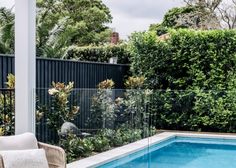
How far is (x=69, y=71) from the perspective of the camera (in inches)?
344

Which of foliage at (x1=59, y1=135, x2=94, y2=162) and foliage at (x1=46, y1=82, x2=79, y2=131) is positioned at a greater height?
foliage at (x1=46, y1=82, x2=79, y2=131)

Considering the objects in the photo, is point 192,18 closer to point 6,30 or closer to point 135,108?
point 6,30

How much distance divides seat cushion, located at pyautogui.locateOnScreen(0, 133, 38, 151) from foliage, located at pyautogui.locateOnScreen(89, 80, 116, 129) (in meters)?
2.20

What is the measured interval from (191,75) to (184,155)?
3343mm

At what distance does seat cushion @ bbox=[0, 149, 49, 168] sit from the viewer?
381cm

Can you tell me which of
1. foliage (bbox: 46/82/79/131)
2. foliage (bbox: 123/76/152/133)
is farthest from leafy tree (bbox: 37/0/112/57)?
foliage (bbox: 46/82/79/131)

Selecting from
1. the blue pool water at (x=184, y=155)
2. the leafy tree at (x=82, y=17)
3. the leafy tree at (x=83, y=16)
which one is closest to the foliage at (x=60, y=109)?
the blue pool water at (x=184, y=155)

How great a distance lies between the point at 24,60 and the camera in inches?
181

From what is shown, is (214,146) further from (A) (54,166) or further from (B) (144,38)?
(A) (54,166)

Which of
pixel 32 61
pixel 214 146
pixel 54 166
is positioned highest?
pixel 32 61

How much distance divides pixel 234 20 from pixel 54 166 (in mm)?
14040

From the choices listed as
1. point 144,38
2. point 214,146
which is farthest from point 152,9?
point 214,146

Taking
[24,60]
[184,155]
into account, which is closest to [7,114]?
[24,60]

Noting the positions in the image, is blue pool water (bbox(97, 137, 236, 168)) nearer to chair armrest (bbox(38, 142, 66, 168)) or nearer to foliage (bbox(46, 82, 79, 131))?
foliage (bbox(46, 82, 79, 131))
